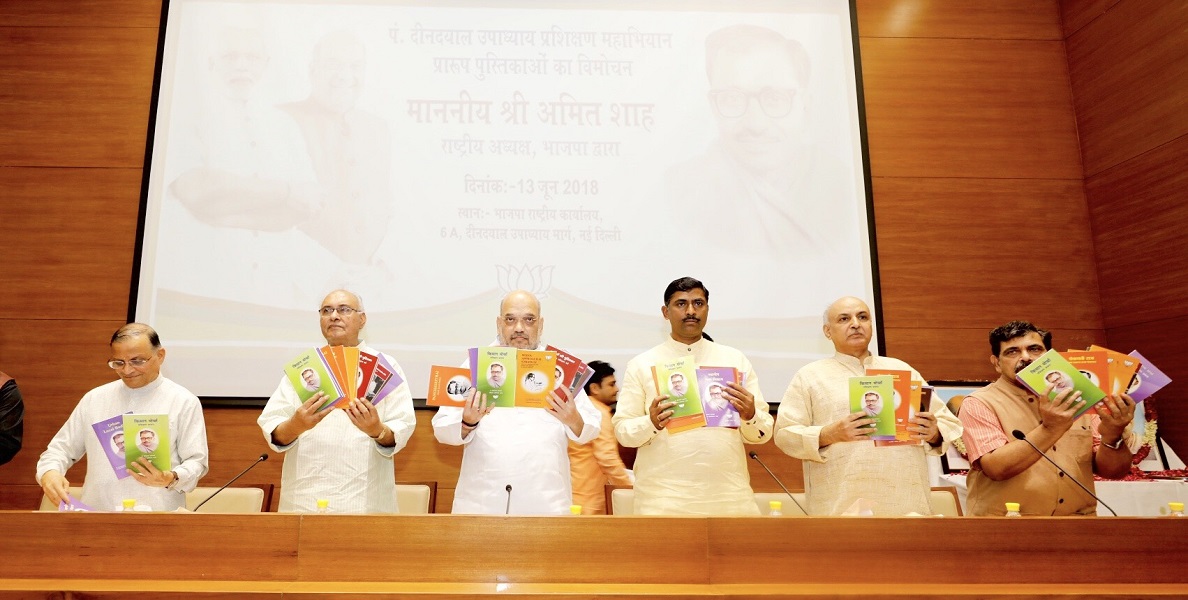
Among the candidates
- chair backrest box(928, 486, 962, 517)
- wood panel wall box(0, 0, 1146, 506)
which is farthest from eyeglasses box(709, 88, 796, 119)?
chair backrest box(928, 486, 962, 517)

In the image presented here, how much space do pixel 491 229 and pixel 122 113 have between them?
2.25 metres

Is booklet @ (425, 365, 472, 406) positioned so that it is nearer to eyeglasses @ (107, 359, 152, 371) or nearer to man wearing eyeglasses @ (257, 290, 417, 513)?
man wearing eyeglasses @ (257, 290, 417, 513)

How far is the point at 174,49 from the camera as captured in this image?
4664 mm

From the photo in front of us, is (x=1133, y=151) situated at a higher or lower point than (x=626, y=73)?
lower

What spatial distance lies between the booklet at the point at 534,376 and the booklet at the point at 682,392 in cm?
38

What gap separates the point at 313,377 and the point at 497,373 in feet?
1.99

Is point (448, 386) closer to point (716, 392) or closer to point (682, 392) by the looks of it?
point (682, 392)

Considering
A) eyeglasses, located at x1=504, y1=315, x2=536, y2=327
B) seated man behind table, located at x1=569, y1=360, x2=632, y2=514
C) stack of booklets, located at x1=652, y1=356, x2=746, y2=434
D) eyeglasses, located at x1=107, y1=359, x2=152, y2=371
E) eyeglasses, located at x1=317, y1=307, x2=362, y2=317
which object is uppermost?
eyeglasses, located at x1=317, y1=307, x2=362, y2=317

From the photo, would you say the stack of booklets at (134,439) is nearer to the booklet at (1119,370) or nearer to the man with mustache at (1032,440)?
the man with mustache at (1032,440)

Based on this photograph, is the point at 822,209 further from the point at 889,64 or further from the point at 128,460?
the point at 128,460

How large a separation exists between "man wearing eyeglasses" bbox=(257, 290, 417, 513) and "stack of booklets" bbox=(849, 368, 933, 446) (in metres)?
1.59

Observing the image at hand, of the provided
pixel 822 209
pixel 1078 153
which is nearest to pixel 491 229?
pixel 822 209

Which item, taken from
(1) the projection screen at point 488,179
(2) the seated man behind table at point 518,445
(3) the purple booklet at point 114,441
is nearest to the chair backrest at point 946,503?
(1) the projection screen at point 488,179

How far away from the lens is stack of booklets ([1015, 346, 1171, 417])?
2564 millimetres
